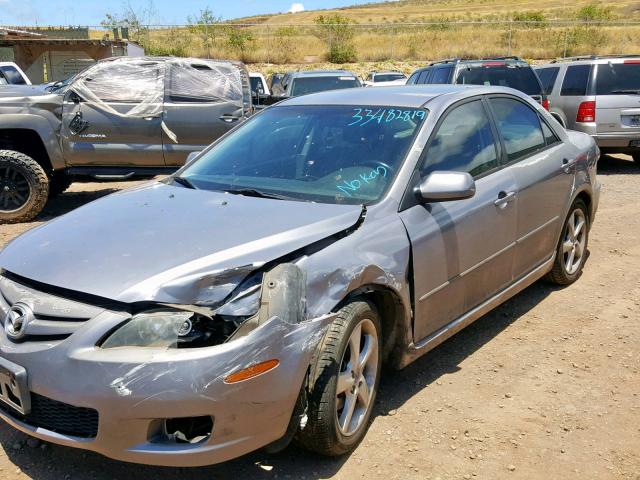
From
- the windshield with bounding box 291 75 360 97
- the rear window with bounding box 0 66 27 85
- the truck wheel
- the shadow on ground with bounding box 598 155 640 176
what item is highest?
the rear window with bounding box 0 66 27 85

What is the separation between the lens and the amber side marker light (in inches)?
103

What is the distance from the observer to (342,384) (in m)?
3.10

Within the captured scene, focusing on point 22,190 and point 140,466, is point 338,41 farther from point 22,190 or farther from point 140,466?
point 140,466

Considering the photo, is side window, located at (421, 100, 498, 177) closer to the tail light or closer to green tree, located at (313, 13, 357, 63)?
the tail light

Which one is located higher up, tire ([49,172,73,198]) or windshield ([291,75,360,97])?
windshield ([291,75,360,97])

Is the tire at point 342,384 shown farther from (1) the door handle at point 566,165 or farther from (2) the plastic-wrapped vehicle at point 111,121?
(2) the plastic-wrapped vehicle at point 111,121

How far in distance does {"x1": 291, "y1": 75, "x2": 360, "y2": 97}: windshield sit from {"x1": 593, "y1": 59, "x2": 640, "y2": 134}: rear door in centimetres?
448

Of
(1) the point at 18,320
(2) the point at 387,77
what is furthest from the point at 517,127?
(2) the point at 387,77

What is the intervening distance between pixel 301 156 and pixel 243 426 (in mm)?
1856

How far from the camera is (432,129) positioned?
397cm

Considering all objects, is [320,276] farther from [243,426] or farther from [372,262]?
[243,426]

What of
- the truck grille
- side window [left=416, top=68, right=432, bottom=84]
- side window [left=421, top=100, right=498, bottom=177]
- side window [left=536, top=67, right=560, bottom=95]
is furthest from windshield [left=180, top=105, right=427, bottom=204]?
side window [left=536, top=67, right=560, bottom=95]

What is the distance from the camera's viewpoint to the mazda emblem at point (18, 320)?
9.12ft

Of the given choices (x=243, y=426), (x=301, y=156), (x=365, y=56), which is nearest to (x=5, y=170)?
(x=301, y=156)
